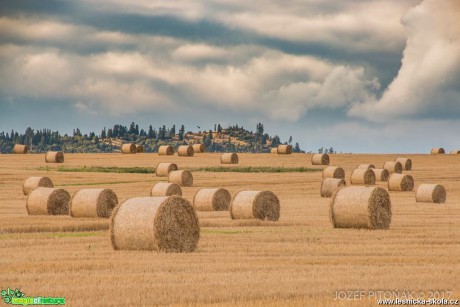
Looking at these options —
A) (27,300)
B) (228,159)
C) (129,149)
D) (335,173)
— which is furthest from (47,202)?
(129,149)

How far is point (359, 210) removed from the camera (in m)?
25.4

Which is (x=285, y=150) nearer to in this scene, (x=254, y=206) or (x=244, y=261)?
(x=254, y=206)

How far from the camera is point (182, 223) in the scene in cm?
1928

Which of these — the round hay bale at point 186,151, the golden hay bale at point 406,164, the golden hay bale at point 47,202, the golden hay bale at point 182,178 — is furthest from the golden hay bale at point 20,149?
the golden hay bale at point 47,202

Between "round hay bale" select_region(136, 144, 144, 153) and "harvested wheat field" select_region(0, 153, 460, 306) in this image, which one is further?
"round hay bale" select_region(136, 144, 144, 153)

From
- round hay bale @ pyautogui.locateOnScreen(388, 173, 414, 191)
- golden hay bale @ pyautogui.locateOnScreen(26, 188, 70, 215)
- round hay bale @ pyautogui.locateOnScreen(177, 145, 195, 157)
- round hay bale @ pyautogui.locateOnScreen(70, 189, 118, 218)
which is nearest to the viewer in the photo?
round hay bale @ pyautogui.locateOnScreen(70, 189, 118, 218)

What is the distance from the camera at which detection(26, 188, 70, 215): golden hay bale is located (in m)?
30.4

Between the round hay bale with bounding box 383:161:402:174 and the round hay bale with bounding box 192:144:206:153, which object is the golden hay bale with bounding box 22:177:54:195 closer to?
the round hay bale with bounding box 383:161:402:174

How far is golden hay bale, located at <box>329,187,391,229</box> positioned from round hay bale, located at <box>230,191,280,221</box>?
382cm

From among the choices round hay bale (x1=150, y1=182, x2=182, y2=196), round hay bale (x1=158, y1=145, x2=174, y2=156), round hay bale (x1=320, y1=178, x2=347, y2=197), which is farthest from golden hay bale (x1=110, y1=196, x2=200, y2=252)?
round hay bale (x1=158, y1=145, x2=174, y2=156)

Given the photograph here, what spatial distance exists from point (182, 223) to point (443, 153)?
7856cm

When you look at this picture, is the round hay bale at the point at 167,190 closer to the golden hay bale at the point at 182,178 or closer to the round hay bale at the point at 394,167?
the golden hay bale at the point at 182,178

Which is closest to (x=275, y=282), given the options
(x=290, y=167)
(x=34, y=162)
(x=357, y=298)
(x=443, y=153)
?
(x=357, y=298)

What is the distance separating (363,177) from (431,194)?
1152cm
